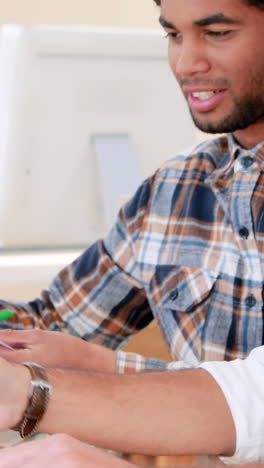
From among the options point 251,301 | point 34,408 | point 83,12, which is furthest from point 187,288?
point 83,12

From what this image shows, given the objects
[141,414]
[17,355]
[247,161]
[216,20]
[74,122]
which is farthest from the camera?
[74,122]

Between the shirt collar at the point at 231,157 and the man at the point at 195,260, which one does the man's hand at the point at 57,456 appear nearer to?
the man at the point at 195,260

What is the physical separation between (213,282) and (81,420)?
0.55 m

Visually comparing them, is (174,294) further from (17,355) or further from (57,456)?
(57,456)

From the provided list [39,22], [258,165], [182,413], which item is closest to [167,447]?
[182,413]

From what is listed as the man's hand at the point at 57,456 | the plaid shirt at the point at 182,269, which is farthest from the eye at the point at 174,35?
the man's hand at the point at 57,456

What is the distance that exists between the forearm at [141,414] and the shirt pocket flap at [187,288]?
0.45 metres

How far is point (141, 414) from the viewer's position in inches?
31.9

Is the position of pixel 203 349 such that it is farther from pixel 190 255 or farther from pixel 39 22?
pixel 39 22

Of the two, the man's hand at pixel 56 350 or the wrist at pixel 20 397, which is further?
the man's hand at pixel 56 350

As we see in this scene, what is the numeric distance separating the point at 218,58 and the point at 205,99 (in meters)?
0.08

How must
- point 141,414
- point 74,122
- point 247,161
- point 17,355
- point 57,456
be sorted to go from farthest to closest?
point 74,122 < point 247,161 < point 17,355 < point 141,414 < point 57,456

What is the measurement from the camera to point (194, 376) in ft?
2.84

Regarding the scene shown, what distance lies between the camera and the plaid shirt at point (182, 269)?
127 cm
